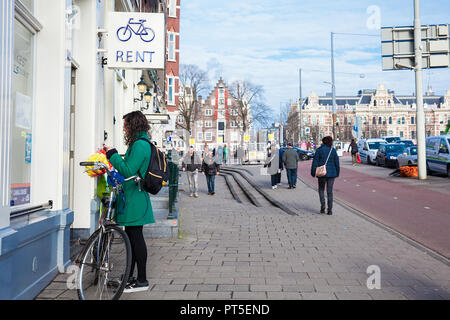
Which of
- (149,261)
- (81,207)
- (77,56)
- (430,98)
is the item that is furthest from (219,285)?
(430,98)

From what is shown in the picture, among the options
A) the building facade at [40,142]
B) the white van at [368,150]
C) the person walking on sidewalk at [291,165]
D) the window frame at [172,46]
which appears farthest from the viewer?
the window frame at [172,46]

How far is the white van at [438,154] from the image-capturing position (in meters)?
19.0

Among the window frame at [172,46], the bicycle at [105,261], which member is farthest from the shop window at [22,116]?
the window frame at [172,46]

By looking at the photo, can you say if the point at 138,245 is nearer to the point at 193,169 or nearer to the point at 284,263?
the point at 284,263

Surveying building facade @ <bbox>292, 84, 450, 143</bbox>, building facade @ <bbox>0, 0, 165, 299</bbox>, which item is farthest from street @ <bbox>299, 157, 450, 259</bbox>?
building facade @ <bbox>292, 84, 450, 143</bbox>

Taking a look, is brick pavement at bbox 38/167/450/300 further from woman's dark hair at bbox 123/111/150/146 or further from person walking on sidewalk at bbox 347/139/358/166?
person walking on sidewalk at bbox 347/139/358/166

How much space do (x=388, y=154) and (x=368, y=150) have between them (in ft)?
12.7

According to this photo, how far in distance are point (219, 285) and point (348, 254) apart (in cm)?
248

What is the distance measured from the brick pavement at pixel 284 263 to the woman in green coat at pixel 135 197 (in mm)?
330

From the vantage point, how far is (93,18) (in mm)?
7727

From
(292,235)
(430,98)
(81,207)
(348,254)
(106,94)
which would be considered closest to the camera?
(348,254)

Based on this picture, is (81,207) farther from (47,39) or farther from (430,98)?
(430,98)

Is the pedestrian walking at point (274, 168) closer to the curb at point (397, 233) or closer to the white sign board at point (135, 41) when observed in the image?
the curb at point (397, 233)
